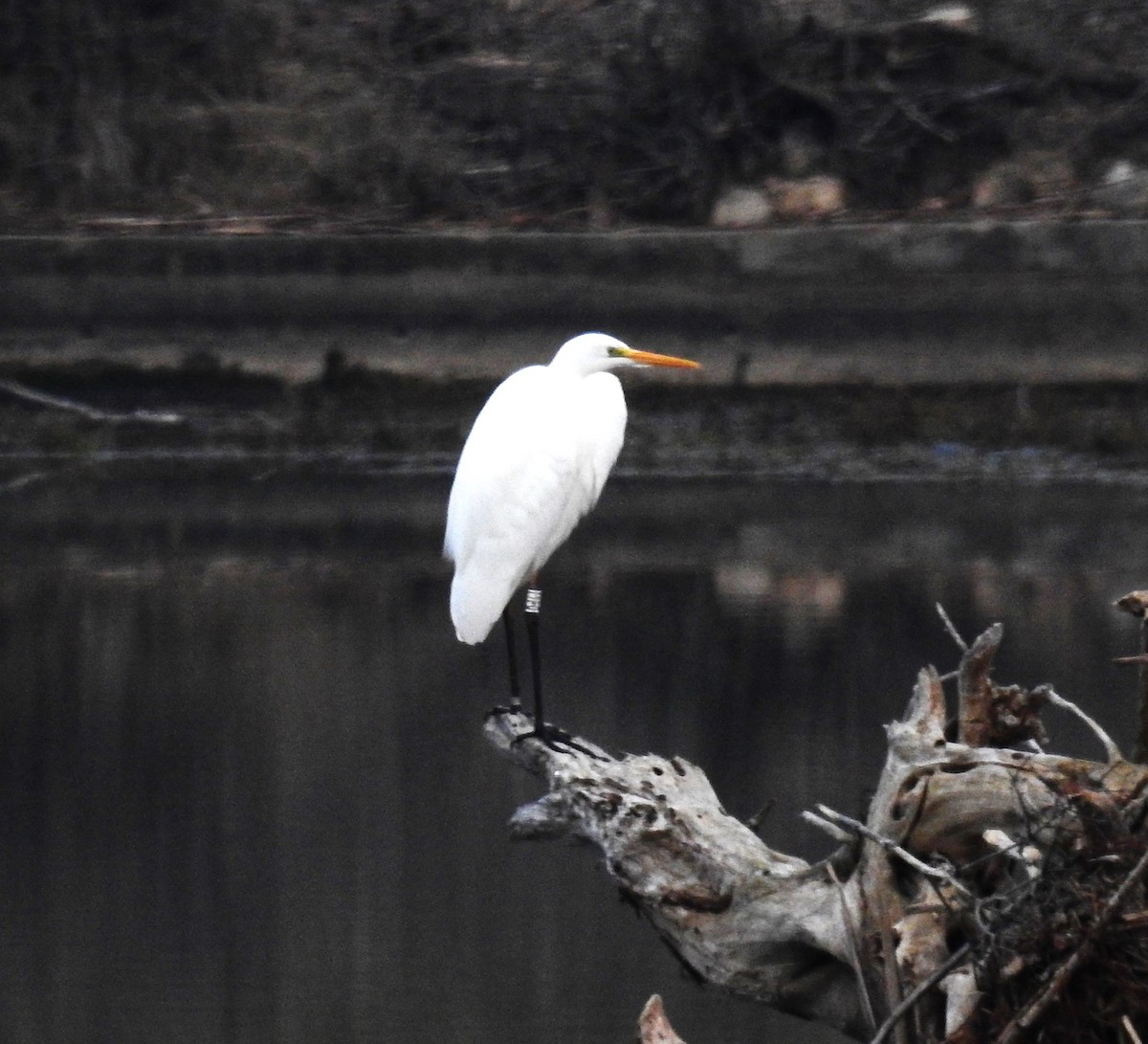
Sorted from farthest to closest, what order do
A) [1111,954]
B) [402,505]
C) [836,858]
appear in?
[402,505] → [836,858] → [1111,954]

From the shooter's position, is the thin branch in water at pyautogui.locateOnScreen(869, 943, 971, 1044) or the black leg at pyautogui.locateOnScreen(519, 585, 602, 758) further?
the black leg at pyautogui.locateOnScreen(519, 585, 602, 758)

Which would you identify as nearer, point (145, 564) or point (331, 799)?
point (331, 799)

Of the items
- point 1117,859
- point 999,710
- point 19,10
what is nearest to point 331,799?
point 999,710

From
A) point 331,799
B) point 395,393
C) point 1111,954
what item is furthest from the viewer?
point 395,393

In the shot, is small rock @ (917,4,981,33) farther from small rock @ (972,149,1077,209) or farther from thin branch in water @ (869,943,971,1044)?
thin branch in water @ (869,943,971,1044)

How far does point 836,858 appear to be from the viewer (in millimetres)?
3621

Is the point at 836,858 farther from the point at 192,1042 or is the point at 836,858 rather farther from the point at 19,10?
the point at 19,10

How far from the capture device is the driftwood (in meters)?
2.99

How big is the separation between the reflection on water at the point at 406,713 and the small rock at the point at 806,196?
1.78m

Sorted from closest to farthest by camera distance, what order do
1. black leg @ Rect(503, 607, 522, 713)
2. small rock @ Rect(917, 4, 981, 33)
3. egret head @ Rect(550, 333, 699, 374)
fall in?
1. black leg @ Rect(503, 607, 522, 713)
2. egret head @ Rect(550, 333, 699, 374)
3. small rock @ Rect(917, 4, 981, 33)

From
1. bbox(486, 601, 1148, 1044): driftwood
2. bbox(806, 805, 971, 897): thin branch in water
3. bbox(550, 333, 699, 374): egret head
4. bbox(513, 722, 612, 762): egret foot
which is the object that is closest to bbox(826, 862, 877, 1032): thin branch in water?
bbox(486, 601, 1148, 1044): driftwood

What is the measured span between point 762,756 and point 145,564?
3939mm

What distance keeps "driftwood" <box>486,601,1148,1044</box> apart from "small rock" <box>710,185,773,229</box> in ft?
26.2

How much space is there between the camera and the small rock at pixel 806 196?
12.0 meters
